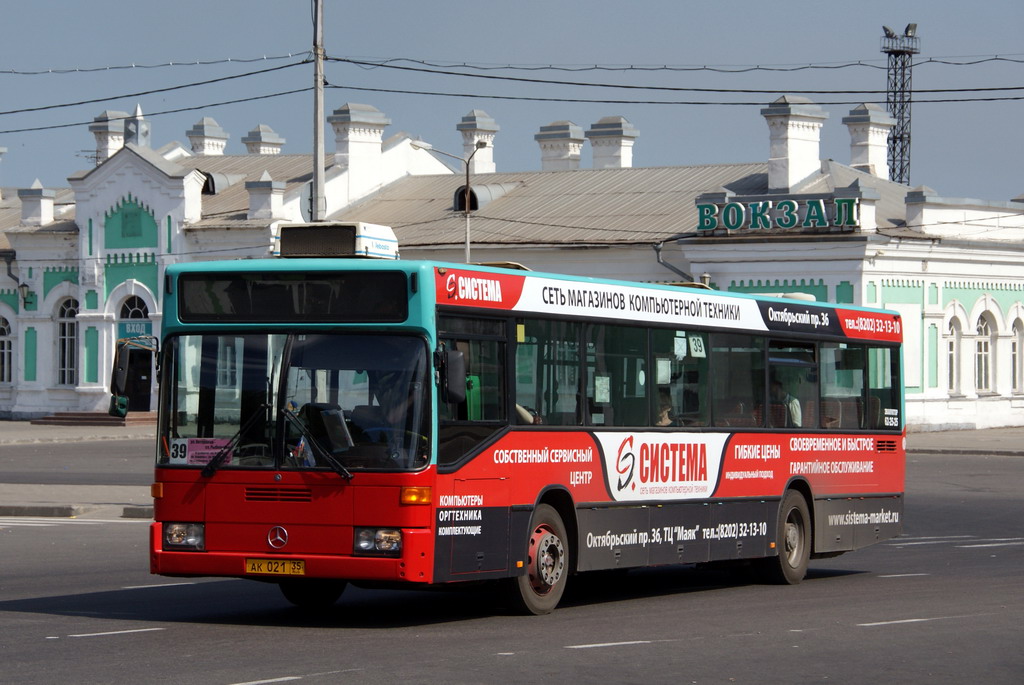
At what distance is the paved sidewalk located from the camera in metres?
23.9

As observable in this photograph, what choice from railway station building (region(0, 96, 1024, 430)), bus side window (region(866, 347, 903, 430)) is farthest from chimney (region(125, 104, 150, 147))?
bus side window (region(866, 347, 903, 430))

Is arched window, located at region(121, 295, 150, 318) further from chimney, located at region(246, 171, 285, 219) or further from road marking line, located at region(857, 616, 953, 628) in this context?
road marking line, located at region(857, 616, 953, 628)

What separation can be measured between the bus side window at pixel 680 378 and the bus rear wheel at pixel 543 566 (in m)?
1.86

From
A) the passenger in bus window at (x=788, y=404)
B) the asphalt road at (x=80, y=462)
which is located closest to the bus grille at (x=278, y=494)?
the passenger in bus window at (x=788, y=404)

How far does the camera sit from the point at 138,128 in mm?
60969

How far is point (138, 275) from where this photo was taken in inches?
2119

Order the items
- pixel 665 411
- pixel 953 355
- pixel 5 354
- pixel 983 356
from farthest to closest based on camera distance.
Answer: pixel 5 354, pixel 983 356, pixel 953 355, pixel 665 411

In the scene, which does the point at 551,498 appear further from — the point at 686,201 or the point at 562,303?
the point at 686,201

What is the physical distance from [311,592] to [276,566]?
1.48 meters

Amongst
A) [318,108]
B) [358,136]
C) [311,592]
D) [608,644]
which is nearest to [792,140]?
[358,136]

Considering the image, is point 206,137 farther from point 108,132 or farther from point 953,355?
point 953,355

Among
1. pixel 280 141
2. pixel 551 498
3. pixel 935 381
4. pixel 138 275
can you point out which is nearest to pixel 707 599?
pixel 551 498

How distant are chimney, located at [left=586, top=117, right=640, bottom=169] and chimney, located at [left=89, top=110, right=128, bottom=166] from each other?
17276 mm

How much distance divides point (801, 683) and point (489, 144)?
54.2 m
